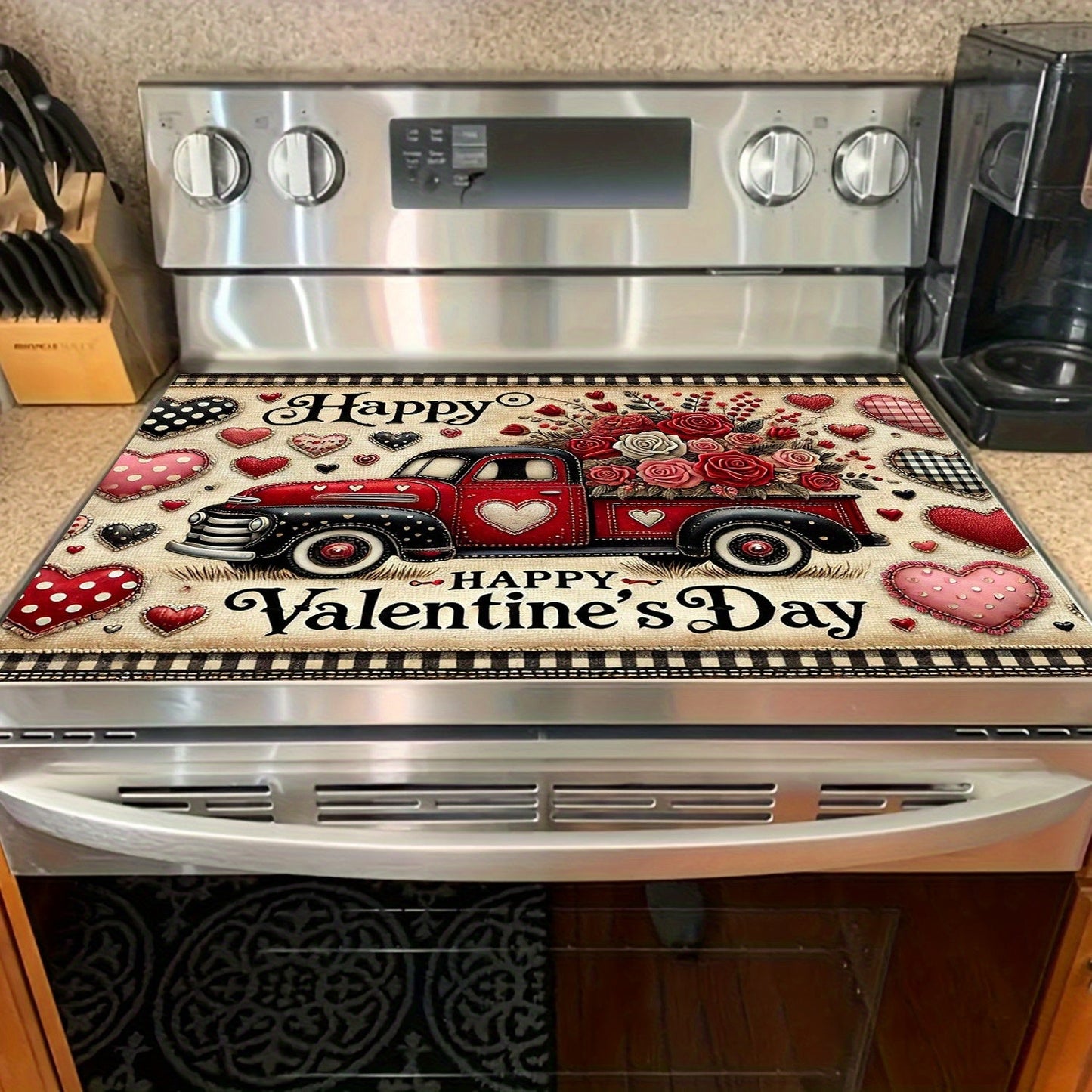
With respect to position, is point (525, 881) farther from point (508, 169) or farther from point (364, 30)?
point (364, 30)

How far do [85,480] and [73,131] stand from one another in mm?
342

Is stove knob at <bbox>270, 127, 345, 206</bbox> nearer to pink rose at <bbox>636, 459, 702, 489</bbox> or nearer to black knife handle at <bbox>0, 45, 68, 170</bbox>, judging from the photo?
black knife handle at <bbox>0, 45, 68, 170</bbox>

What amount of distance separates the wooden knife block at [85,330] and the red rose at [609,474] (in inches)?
17.8

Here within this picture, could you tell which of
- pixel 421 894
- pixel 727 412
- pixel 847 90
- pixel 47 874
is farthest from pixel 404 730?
pixel 847 90

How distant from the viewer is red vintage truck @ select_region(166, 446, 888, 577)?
2.48 feet

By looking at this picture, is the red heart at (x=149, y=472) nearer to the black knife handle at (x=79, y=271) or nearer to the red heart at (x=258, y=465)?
the red heart at (x=258, y=465)

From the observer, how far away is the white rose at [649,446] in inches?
35.6

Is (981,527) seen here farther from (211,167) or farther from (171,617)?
(211,167)

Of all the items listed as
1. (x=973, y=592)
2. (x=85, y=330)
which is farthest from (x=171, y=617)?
(x=973, y=592)

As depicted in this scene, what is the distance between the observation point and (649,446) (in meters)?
0.92

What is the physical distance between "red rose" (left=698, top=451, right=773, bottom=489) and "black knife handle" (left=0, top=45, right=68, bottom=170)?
25.2 inches

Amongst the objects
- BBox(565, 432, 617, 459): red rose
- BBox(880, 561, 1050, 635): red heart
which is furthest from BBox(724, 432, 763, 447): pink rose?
BBox(880, 561, 1050, 635): red heart

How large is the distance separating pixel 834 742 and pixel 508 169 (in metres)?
0.60

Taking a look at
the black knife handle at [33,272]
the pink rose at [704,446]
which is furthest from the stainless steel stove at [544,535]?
the black knife handle at [33,272]
